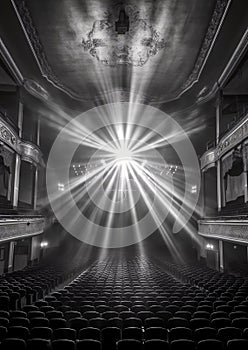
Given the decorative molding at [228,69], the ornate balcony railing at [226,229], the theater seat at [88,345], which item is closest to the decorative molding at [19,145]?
the decorative molding at [228,69]

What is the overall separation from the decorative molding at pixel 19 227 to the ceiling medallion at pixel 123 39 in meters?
8.34

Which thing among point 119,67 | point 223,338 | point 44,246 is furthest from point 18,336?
point 44,246

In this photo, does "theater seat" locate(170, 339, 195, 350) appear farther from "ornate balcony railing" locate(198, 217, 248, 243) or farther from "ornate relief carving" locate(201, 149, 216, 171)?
"ornate relief carving" locate(201, 149, 216, 171)

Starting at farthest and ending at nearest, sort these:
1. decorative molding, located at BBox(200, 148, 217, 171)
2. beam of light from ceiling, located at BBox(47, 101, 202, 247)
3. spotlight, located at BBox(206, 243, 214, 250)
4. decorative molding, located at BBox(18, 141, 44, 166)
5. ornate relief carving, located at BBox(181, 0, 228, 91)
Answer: beam of light from ceiling, located at BBox(47, 101, 202, 247) → spotlight, located at BBox(206, 243, 214, 250) → decorative molding, located at BBox(200, 148, 217, 171) → decorative molding, located at BBox(18, 141, 44, 166) → ornate relief carving, located at BBox(181, 0, 228, 91)

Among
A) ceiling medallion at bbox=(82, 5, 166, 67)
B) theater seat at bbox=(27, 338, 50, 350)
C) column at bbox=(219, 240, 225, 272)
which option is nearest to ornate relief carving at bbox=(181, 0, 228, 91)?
ceiling medallion at bbox=(82, 5, 166, 67)

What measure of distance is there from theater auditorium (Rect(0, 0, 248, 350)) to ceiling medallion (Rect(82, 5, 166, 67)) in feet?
0.26

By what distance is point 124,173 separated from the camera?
1127 inches

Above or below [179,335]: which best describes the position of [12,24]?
above

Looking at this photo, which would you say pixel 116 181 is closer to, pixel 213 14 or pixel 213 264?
pixel 213 264

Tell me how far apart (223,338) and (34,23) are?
12643 millimetres

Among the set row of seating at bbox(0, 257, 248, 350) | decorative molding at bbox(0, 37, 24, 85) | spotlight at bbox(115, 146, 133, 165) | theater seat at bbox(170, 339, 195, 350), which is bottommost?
row of seating at bbox(0, 257, 248, 350)

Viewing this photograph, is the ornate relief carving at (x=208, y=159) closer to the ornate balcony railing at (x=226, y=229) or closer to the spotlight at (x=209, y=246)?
the ornate balcony railing at (x=226, y=229)

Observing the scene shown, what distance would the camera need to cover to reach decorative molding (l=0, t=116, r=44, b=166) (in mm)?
16156

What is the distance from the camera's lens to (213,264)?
69.1 ft
